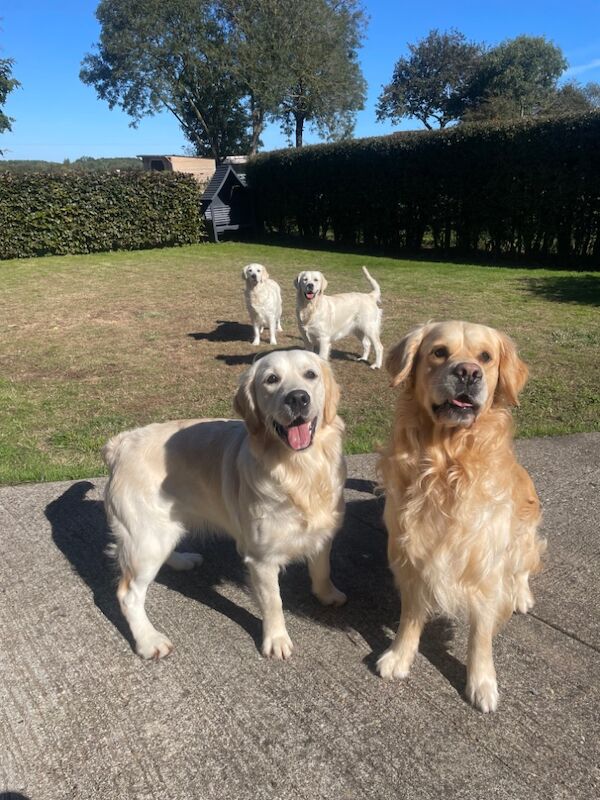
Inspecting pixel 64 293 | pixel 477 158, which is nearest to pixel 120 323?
pixel 64 293

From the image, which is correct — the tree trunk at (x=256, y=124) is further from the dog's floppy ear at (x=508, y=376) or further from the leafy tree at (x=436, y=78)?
the dog's floppy ear at (x=508, y=376)

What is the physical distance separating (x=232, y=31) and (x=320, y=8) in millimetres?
6127

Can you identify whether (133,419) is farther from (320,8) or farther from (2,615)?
(320,8)

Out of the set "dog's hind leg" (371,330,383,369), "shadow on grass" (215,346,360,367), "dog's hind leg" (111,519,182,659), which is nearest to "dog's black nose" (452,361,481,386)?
"dog's hind leg" (111,519,182,659)

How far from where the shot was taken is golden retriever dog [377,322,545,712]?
7.00 feet

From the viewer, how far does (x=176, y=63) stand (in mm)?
39281

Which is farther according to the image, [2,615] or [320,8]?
[320,8]

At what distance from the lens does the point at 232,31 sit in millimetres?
37312

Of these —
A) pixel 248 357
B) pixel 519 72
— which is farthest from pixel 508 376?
pixel 519 72

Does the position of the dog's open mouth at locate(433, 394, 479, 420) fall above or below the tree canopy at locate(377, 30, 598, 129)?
below

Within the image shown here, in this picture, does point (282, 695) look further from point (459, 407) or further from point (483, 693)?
point (459, 407)

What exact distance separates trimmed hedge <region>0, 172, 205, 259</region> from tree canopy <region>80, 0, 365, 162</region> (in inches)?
843

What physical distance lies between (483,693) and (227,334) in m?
7.70

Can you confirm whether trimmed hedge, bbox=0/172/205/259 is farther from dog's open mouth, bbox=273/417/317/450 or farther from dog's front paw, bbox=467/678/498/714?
dog's front paw, bbox=467/678/498/714
